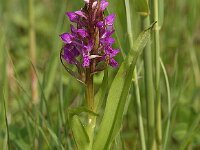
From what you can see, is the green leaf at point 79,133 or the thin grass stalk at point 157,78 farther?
the thin grass stalk at point 157,78

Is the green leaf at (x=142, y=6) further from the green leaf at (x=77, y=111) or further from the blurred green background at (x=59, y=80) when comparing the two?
the green leaf at (x=77, y=111)

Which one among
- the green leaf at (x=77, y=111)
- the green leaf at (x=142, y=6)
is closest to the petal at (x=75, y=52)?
the green leaf at (x=77, y=111)

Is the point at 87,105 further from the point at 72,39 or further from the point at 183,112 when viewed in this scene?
the point at 183,112

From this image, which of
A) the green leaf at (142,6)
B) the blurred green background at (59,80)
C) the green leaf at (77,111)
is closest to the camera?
the green leaf at (77,111)

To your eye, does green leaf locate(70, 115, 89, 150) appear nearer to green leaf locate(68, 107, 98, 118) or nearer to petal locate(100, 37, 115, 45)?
green leaf locate(68, 107, 98, 118)

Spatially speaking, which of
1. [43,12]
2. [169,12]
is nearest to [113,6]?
[169,12]

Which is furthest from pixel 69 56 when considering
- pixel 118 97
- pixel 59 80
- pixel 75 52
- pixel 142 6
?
pixel 59 80
